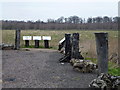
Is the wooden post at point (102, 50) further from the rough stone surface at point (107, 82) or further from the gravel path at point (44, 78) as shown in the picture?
the rough stone surface at point (107, 82)

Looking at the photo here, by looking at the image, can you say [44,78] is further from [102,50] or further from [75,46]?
[75,46]

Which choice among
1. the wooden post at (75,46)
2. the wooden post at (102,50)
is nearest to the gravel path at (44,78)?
the wooden post at (102,50)

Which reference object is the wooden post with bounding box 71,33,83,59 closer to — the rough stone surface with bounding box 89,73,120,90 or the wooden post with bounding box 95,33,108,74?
the wooden post with bounding box 95,33,108,74

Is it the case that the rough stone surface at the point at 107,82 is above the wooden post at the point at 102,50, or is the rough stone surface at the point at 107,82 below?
below

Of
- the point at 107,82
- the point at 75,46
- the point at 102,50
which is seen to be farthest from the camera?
the point at 75,46

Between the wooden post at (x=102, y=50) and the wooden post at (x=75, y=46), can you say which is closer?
the wooden post at (x=102, y=50)

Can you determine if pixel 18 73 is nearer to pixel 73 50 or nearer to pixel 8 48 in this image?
pixel 73 50

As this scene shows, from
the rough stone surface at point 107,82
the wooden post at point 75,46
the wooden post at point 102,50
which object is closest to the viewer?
the rough stone surface at point 107,82

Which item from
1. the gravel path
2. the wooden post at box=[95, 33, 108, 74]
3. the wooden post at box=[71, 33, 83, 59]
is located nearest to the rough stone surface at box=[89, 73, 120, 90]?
the gravel path

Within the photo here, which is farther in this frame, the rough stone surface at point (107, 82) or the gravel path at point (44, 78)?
the gravel path at point (44, 78)

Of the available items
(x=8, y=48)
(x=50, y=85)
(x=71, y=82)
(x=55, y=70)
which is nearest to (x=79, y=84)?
(x=71, y=82)

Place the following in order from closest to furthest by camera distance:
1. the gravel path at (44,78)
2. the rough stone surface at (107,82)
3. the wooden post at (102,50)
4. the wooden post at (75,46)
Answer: the rough stone surface at (107,82) < the gravel path at (44,78) < the wooden post at (102,50) < the wooden post at (75,46)

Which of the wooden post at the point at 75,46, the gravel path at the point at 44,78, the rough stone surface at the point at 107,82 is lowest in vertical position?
the gravel path at the point at 44,78

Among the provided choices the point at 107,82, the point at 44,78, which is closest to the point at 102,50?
the point at 107,82
